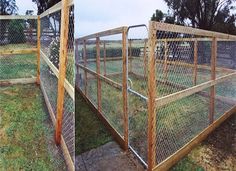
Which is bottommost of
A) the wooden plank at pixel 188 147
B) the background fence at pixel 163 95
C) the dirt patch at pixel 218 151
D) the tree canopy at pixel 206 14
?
the dirt patch at pixel 218 151

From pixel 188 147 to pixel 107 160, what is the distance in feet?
2.60

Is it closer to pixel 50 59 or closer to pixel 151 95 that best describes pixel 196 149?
pixel 151 95

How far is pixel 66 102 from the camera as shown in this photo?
194cm

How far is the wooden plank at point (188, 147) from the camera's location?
6.91ft

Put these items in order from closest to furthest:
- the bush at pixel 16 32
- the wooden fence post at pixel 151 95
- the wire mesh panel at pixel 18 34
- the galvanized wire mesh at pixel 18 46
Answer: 1. the wooden fence post at pixel 151 95
2. the galvanized wire mesh at pixel 18 46
3. the wire mesh panel at pixel 18 34
4. the bush at pixel 16 32

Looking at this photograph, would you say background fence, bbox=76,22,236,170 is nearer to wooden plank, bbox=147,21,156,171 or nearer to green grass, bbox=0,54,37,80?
wooden plank, bbox=147,21,156,171

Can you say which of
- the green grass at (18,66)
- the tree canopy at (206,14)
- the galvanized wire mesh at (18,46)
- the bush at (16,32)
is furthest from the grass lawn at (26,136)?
the tree canopy at (206,14)

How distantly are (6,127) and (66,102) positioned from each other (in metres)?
1.07

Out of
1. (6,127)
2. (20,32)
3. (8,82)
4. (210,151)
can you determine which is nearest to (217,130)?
(210,151)

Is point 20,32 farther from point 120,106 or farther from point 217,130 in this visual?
point 217,130

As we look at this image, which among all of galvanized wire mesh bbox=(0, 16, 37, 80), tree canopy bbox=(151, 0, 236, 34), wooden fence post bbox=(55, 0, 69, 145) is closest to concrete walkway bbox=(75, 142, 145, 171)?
wooden fence post bbox=(55, 0, 69, 145)

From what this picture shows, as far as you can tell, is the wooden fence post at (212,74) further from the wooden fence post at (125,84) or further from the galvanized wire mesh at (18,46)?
the galvanized wire mesh at (18,46)

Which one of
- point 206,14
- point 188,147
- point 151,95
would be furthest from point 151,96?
point 206,14

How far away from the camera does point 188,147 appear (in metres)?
2.48
